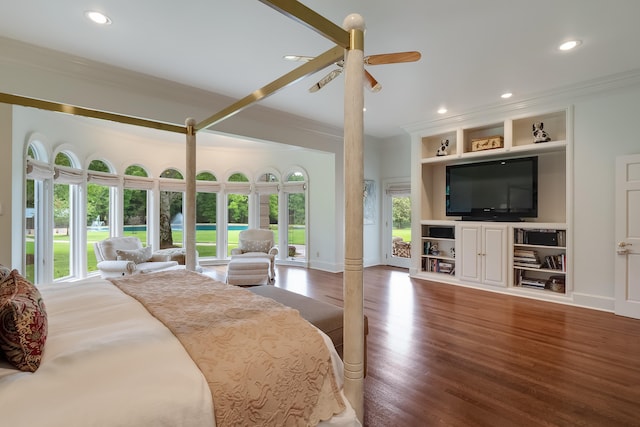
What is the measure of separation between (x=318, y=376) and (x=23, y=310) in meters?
1.13

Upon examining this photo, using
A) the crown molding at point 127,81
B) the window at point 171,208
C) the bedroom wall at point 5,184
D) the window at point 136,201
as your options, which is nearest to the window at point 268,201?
the window at point 171,208

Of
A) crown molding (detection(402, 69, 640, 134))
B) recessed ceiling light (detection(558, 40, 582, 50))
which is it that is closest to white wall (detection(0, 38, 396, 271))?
crown molding (detection(402, 69, 640, 134))

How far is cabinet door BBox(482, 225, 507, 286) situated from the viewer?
4.48 meters

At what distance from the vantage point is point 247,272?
4.90 m

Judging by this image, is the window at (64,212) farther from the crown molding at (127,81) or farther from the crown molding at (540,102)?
the crown molding at (540,102)

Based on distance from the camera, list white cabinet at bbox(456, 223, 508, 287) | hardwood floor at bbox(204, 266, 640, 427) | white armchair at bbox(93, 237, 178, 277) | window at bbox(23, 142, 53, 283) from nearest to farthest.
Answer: hardwood floor at bbox(204, 266, 640, 427)
window at bbox(23, 142, 53, 283)
white armchair at bbox(93, 237, 178, 277)
white cabinet at bbox(456, 223, 508, 287)

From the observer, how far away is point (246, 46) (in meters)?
2.88

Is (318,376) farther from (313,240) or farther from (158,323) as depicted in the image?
(313,240)

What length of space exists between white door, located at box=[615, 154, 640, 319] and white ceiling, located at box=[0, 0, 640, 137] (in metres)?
1.14

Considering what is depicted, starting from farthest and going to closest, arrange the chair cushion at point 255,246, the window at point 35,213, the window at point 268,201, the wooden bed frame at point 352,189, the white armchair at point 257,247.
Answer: the window at point 268,201
the chair cushion at point 255,246
the white armchair at point 257,247
the window at point 35,213
the wooden bed frame at point 352,189

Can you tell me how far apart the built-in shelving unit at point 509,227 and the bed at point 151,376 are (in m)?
4.07

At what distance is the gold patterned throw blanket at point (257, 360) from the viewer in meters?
1.08

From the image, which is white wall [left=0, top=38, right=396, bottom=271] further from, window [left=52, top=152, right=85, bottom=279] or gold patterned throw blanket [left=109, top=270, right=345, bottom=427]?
gold patterned throw blanket [left=109, top=270, right=345, bottom=427]

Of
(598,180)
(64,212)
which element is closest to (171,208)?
(64,212)
